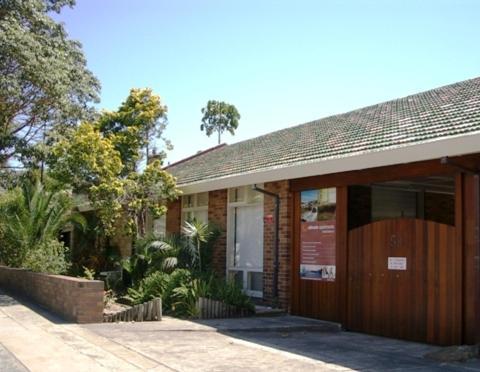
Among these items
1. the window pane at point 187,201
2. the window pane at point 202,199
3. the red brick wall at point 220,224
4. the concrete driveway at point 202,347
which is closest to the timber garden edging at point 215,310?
the concrete driveway at point 202,347

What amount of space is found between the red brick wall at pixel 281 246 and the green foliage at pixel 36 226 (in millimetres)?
5442

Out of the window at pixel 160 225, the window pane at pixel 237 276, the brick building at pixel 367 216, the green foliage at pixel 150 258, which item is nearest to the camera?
the brick building at pixel 367 216

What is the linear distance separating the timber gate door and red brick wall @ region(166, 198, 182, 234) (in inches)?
309

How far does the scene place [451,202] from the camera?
49.6 ft

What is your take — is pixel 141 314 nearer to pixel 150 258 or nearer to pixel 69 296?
pixel 69 296

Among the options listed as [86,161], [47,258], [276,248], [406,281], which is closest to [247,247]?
[276,248]

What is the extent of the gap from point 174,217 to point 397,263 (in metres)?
9.46

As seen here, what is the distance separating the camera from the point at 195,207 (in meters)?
17.6

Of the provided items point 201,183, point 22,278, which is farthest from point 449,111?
point 22,278

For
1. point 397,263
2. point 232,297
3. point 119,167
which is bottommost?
point 232,297

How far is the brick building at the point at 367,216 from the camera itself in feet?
31.0

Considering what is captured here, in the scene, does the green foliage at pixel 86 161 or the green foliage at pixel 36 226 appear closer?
the green foliage at pixel 86 161

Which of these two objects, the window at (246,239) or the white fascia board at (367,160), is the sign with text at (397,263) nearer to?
the white fascia board at (367,160)

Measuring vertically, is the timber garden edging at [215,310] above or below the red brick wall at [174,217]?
below
